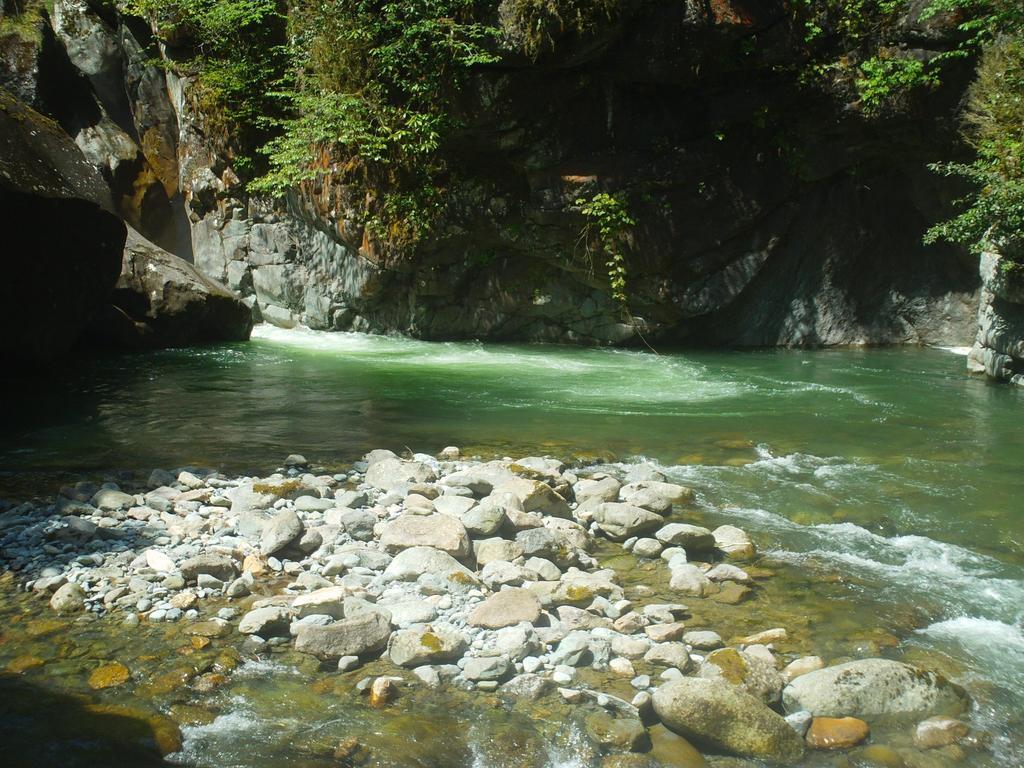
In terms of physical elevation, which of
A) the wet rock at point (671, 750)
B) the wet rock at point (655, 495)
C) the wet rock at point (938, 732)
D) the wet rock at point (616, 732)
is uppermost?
the wet rock at point (655, 495)

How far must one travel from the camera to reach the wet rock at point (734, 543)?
5.23 m

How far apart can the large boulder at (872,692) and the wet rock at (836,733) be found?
1.7 inches

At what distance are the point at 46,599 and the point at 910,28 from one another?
1431 cm

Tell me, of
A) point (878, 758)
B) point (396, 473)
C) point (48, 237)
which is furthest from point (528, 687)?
point (48, 237)

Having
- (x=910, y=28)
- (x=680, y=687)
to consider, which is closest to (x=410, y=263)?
(x=910, y=28)

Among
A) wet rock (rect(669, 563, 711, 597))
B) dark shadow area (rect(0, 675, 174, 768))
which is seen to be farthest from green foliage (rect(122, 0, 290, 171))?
dark shadow area (rect(0, 675, 174, 768))

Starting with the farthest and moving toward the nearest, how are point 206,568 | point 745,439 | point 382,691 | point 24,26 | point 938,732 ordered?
point 24,26 → point 745,439 → point 206,568 → point 382,691 → point 938,732

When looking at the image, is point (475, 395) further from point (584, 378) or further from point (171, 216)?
point (171, 216)

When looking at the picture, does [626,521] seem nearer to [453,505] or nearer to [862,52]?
[453,505]

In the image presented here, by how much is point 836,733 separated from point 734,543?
193cm

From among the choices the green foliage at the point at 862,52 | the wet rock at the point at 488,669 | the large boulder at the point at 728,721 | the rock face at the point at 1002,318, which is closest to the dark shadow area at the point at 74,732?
the wet rock at the point at 488,669

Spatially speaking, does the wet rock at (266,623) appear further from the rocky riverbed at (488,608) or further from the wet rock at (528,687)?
the wet rock at (528,687)

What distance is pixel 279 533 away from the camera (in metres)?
4.95

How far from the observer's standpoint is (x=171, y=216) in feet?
63.1
